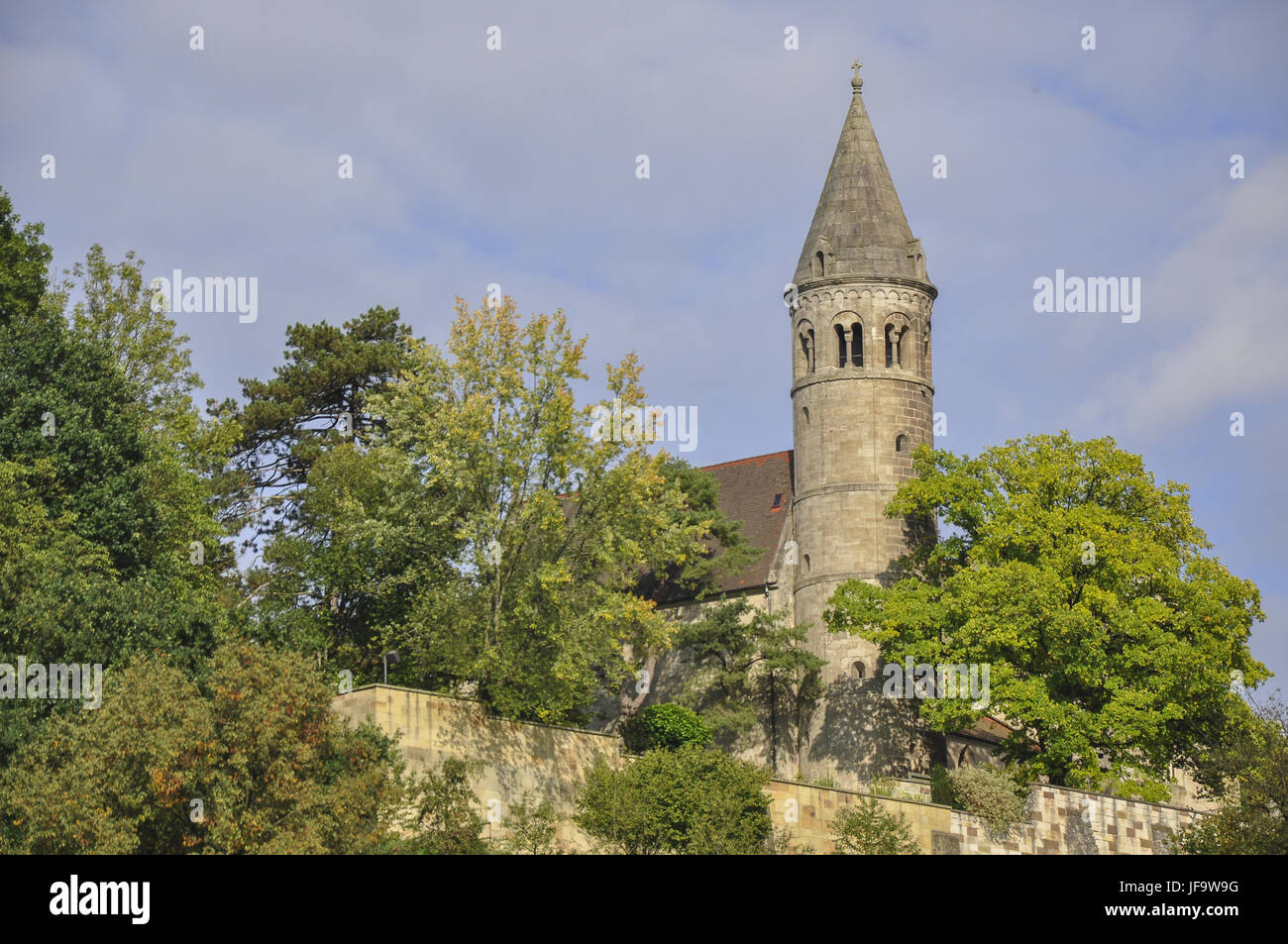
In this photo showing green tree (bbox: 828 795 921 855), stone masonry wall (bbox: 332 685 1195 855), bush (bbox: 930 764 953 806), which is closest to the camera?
stone masonry wall (bbox: 332 685 1195 855)

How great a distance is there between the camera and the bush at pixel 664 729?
160 ft

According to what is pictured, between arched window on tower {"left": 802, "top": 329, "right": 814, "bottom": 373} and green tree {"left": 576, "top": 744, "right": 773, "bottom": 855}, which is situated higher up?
arched window on tower {"left": 802, "top": 329, "right": 814, "bottom": 373}

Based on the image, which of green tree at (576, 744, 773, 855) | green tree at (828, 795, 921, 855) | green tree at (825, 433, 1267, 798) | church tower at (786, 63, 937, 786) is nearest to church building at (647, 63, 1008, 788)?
church tower at (786, 63, 937, 786)

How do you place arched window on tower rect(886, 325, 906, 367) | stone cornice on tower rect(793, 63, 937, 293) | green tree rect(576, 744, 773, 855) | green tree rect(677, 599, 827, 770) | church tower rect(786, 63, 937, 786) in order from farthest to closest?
1. stone cornice on tower rect(793, 63, 937, 293)
2. arched window on tower rect(886, 325, 906, 367)
3. church tower rect(786, 63, 937, 786)
4. green tree rect(677, 599, 827, 770)
5. green tree rect(576, 744, 773, 855)

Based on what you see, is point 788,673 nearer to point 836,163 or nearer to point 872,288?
point 872,288

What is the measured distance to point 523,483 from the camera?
43062 millimetres

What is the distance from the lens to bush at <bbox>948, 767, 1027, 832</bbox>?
149 feet

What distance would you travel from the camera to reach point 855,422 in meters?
55.3

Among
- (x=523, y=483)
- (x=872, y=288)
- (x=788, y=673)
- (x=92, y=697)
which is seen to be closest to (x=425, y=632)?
(x=523, y=483)

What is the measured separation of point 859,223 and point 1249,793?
2460 centimetres

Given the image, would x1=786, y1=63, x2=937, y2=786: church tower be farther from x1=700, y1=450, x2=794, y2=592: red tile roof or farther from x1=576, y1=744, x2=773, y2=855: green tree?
x1=576, y1=744, x2=773, y2=855: green tree

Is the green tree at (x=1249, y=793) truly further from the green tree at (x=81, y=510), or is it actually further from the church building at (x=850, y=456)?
the green tree at (x=81, y=510)

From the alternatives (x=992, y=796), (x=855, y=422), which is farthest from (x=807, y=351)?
(x=992, y=796)
